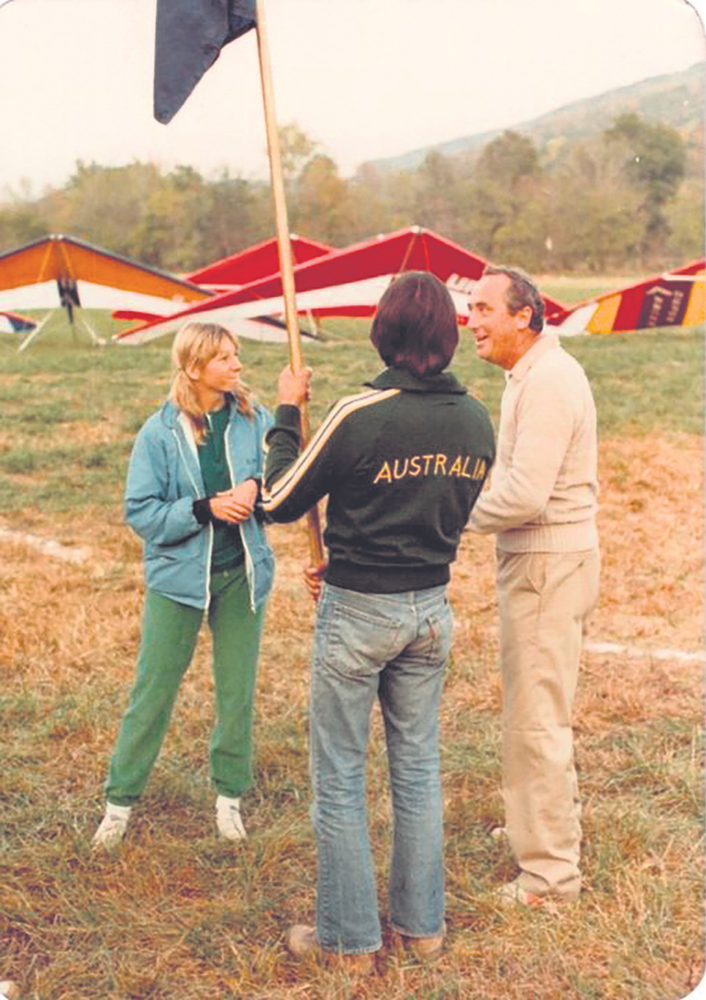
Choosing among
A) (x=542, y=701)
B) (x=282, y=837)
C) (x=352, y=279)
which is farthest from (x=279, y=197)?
(x=352, y=279)

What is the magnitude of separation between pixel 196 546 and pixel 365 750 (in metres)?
0.88

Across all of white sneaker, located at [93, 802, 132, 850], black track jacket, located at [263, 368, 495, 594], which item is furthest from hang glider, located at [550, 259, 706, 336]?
black track jacket, located at [263, 368, 495, 594]

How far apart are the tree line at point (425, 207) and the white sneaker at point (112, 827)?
27.5 metres

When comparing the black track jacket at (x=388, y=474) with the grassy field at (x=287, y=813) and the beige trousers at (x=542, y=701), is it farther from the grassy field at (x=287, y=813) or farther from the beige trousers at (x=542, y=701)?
→ the grassy field at (x=287, y=813)

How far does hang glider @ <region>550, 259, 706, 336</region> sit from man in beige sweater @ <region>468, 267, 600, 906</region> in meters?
5.42

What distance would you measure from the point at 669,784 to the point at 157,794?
1.76m

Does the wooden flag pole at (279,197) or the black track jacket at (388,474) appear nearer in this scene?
the black track jacket at (388,474)

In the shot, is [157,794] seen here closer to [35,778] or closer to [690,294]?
[35,778]

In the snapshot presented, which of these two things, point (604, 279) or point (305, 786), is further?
point (604, 279)

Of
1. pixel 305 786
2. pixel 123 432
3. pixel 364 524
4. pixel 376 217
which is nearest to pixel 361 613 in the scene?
pixel 364 524

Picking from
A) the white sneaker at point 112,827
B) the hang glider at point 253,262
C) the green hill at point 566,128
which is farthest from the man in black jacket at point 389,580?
the green hill at point 566,128

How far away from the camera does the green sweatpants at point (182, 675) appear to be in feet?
11.0

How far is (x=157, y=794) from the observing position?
3.82m

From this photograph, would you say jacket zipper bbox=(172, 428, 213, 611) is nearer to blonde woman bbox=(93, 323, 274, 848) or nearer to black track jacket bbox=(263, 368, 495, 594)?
blonde woman bbox=(93, 323, 274, 848)
